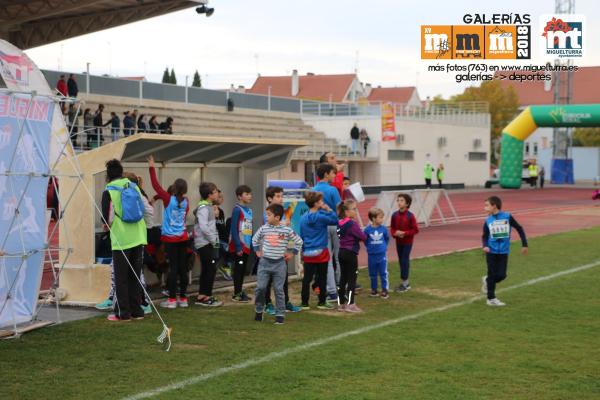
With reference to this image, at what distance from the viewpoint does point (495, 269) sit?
37.2ft

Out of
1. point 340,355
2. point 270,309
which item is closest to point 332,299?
point 270,309

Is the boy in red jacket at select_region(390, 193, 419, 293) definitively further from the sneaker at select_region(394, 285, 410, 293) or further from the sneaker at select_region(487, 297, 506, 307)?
the sneaker at select_region(487, 297, 506, 307)

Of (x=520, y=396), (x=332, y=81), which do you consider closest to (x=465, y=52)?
(x=520, y=396)

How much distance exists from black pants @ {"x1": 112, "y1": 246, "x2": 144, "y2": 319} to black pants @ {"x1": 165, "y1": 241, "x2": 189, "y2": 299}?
29.9 inches

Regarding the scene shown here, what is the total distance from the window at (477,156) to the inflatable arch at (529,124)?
8191mm

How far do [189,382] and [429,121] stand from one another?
2015 inches

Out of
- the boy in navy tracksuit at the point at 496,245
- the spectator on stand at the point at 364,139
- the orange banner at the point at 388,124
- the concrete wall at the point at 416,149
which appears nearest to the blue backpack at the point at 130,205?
the boy in navy tracksuit at the point at 496,245

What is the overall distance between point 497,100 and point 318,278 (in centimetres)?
8392

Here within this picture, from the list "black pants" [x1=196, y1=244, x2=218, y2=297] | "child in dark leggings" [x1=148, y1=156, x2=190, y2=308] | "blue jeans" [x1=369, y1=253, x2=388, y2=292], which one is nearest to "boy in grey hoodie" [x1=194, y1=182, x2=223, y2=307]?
"black pants" [x1=196, y1=244, x2=218, y2=297]

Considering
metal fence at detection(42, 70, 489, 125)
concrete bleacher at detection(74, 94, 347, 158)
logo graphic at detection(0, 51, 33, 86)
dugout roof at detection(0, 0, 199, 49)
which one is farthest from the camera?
concrete bleacher at detection(74, 94, 347, 158)

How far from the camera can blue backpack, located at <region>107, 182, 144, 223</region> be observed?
10.1 m

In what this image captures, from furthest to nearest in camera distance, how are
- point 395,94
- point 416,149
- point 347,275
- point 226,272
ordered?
point 395,94 < point 416,149 < point 226,272 < point 347,275

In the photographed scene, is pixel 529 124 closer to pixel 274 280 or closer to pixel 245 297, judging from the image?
pixel 245 297

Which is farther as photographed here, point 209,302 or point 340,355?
point 209,302
